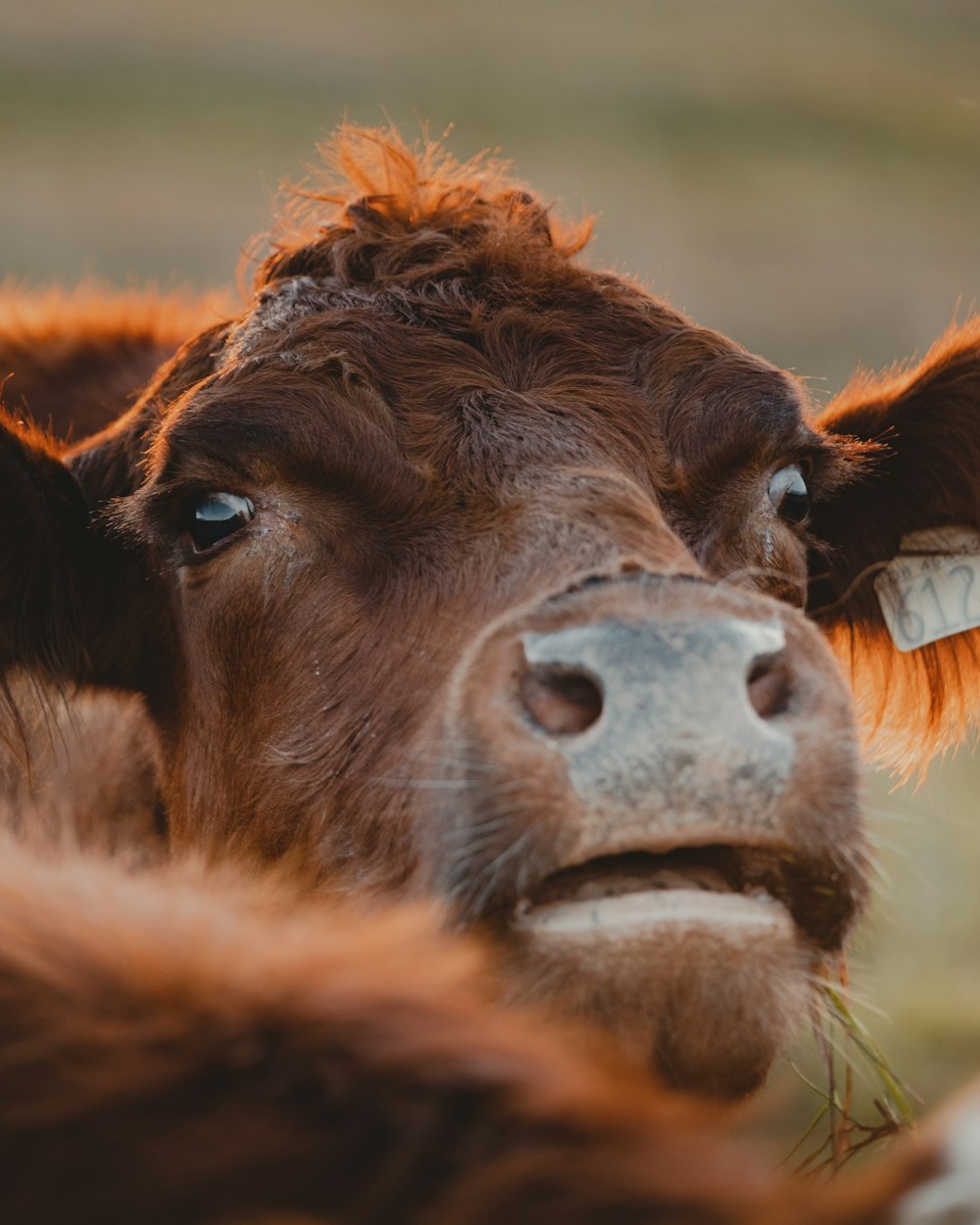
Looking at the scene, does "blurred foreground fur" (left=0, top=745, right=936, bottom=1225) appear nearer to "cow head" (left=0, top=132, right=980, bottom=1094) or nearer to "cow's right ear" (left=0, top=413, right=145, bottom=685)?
"cow head" (left=0, top=132, right=980, bottom=1094)

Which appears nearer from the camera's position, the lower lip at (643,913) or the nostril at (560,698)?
the lower lip at (643,913)

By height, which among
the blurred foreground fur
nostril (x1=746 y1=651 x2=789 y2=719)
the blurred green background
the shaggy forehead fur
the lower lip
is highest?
the blurred green background

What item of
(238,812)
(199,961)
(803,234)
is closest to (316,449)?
(238,812)

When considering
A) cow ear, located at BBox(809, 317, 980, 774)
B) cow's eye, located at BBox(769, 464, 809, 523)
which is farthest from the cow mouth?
cow ear, located at BBox(809, 317, 980, 774)

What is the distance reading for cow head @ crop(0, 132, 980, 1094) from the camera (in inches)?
95.7

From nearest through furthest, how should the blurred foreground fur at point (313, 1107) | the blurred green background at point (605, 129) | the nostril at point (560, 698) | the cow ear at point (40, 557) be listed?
Answer: 1. the blurred foreground fur at point (313, 1107)
2. the nostril at point (560, 698)
3. the cow ear at point (40, 557)
4. the blurred green background at point (605, 129)

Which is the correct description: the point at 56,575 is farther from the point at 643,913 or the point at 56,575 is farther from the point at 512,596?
the point at 643,913

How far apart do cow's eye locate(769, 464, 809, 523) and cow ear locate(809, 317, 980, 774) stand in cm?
29

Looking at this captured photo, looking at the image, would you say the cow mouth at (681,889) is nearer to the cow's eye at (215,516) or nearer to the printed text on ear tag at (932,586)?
the cow's eye at (215,516)

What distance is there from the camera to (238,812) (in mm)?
3461

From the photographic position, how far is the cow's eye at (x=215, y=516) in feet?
11.1

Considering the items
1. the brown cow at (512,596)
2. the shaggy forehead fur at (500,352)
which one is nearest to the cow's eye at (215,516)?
the brown cow at (512,596)

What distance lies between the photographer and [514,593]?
9.55ft

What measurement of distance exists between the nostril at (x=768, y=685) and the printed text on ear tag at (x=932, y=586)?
186 cm
